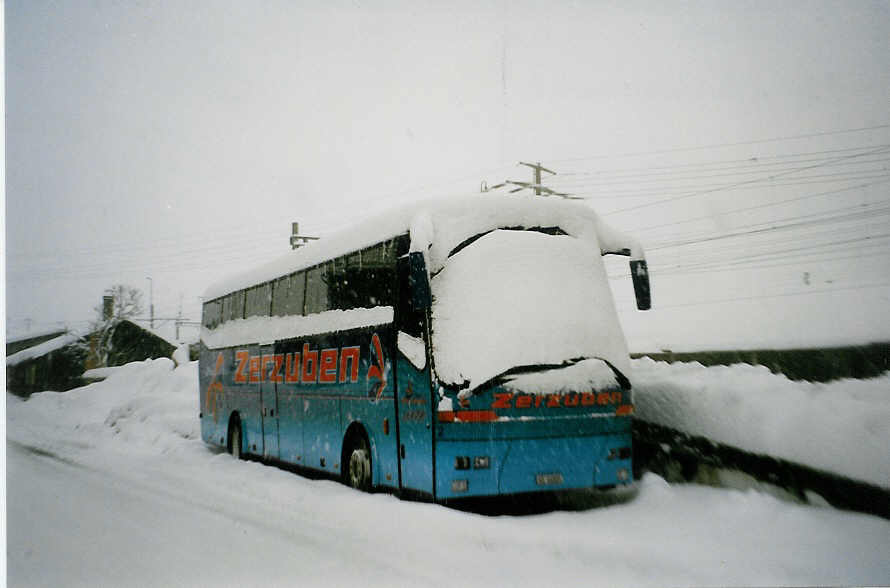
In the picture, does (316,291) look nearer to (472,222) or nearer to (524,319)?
(472,222)

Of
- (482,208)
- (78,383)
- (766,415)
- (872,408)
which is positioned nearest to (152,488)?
(482,208)

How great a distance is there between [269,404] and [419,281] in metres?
5.94

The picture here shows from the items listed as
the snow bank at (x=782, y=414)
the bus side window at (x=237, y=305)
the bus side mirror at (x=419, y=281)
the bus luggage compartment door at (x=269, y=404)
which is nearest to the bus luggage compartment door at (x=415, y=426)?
the bus side mirror at (x=419, y=281)

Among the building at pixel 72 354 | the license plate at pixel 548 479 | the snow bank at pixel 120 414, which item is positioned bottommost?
the snow bank at pixel 120 414

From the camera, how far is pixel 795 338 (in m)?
A: 12.7

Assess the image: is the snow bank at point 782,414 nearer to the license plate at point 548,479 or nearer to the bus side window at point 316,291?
the license plate at point 548,479

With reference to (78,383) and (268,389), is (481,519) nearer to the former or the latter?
(268,389)

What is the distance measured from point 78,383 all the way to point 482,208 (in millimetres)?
21710

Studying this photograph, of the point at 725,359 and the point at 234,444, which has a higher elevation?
the point at 725,359

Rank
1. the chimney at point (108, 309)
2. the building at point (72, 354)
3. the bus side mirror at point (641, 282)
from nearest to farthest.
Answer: the bus side mirror at point (641, 282) < the building at point (72, 354) < the chimney at point (108, 309)

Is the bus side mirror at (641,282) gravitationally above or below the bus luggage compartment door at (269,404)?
above

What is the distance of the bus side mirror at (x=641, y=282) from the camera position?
9672 millimetres

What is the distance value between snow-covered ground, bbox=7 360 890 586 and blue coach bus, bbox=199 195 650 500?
20.1 inches

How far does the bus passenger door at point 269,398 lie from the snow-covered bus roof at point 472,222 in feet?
11.1
